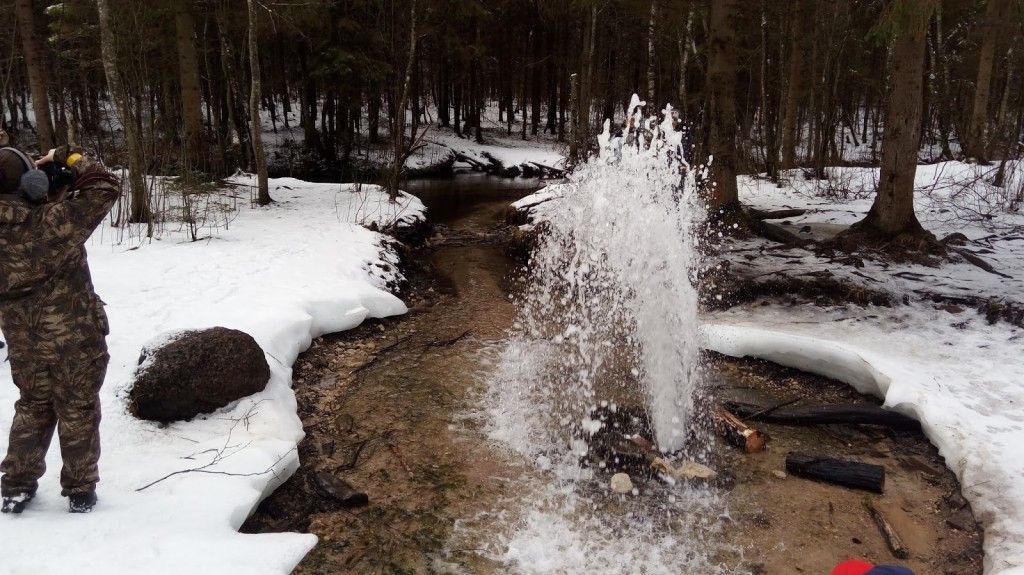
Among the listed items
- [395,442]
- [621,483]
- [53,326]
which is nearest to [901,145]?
[621,483]

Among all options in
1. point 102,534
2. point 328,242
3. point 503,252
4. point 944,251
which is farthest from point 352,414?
point 944,251

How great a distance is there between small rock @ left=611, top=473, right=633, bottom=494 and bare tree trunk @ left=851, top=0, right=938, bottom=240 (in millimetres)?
6233

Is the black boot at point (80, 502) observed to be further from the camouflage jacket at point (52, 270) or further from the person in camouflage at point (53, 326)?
the camouflage jacket at point (52, 270)

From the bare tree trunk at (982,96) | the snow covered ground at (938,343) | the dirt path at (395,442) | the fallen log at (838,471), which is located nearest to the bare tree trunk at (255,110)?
the dirt path at (395,442)

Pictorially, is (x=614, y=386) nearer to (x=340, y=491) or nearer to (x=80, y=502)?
(x=340, y=491)

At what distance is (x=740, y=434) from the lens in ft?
14.5

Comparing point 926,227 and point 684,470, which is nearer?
point 684,470

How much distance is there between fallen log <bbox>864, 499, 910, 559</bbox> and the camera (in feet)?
11.0

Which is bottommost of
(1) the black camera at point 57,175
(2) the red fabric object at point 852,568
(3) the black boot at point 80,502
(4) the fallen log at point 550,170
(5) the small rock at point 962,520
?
(5) the small rock at point 962,520

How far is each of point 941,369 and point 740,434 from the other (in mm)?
2029

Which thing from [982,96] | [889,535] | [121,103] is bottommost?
[889,535]

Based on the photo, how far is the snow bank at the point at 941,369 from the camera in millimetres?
3584

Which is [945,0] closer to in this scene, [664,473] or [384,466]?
[664,473]

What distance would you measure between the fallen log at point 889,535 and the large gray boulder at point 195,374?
14.1ft
